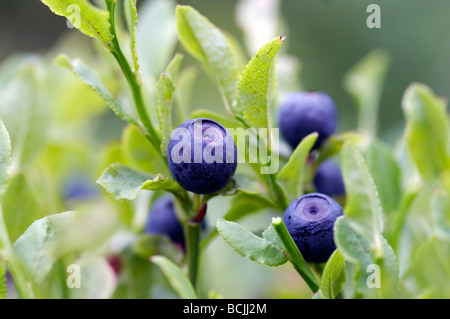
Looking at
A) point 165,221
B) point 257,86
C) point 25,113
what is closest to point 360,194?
point 257,86

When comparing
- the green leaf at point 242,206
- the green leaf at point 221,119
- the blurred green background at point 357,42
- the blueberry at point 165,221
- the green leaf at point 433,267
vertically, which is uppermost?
the blurred green background at point 357,42

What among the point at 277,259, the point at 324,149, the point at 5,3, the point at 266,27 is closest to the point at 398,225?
the point at 324,149

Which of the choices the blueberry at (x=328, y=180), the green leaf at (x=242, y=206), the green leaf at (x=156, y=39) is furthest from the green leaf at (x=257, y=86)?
the green leaf at (x=156, y=39)

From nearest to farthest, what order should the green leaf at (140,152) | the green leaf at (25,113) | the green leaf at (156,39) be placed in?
the green leaf at (140,152) → the green leaf at (25,113) → the green leaf at (156,39)

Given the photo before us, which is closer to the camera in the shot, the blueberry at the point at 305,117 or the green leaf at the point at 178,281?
the green leaf at the point at 178,281

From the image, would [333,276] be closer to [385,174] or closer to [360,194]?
[360,194]

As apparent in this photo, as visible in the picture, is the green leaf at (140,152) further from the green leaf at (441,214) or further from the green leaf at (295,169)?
the green leaf at (441,214)
